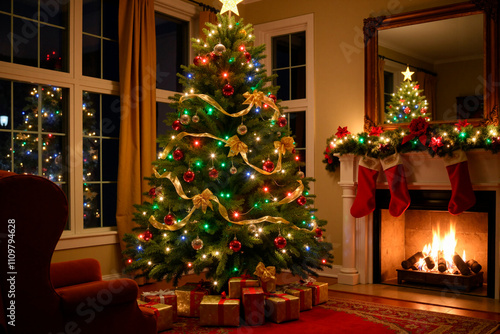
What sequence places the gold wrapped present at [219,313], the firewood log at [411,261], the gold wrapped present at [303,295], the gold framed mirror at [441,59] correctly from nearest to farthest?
the gold wrapped present at [219,313] → the gold wrapped present at [303,295] → the gold framed mirror at [441,59] → the firewood log at [411,261]

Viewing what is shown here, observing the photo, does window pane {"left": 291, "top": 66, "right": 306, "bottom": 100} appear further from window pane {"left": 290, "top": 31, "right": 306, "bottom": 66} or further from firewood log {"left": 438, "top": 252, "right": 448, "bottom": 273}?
firewood log {"left": 438, "top": 252, "right": 448, "bottom": 273}

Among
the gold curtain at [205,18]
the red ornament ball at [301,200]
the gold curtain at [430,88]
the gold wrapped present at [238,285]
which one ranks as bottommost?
the gold wrapped present at [238,285]

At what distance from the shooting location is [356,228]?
4.97 m

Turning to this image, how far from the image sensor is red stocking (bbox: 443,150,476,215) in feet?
13.8

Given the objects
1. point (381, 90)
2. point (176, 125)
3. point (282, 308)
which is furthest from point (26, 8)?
point (381, 90)

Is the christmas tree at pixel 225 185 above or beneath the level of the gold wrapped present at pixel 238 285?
above

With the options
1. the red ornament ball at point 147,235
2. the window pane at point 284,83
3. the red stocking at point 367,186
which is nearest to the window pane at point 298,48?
the window pane at point 284,83

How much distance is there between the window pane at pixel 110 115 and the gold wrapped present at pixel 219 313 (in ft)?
7.29

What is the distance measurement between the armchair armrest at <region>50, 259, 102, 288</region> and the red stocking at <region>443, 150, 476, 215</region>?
119 inches

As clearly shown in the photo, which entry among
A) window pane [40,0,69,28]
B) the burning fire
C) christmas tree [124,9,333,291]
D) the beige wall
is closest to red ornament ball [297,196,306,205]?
christmas tree [124,9,333,291]

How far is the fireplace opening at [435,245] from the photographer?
4484mm

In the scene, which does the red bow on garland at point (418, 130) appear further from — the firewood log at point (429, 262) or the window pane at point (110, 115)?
the window pane at point (110, 115)

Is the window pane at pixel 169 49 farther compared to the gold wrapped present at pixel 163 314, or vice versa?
the window pane at pixel 169 49

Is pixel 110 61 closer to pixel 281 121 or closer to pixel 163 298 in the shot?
pixel 281 121
